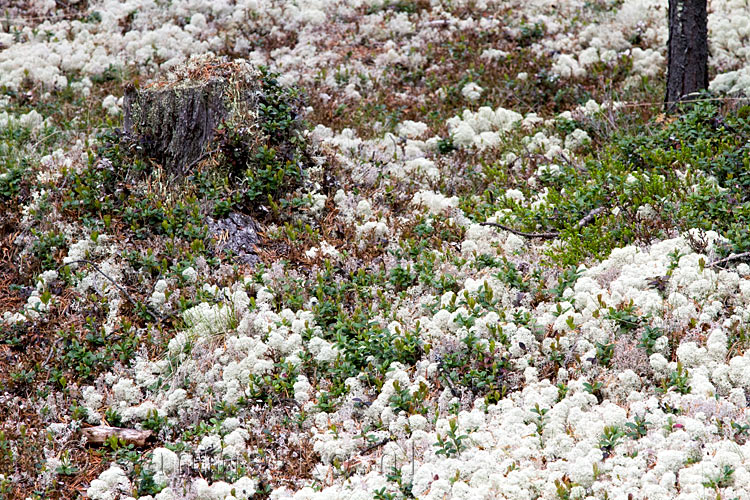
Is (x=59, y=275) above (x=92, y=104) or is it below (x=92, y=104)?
below

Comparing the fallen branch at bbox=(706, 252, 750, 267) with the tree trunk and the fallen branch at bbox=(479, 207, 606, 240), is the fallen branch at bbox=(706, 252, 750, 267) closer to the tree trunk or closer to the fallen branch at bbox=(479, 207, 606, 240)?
the fallen branch at bbox=(479, 207, 606, 240)

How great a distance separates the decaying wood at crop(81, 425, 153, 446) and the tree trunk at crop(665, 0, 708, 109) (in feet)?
25.4

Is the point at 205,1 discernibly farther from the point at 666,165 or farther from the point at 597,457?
the point at 597,457

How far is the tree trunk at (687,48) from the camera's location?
9031mm

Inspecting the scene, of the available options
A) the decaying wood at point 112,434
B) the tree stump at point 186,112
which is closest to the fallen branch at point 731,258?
the decaying wood at point 112,434

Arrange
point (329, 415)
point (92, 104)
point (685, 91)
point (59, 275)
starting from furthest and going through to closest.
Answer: point (92, 104)
point (685, 91)
point (59, 275)
point (329, 415)

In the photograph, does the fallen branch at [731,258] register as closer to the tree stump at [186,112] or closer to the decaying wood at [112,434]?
the decaying wood at [112,434]

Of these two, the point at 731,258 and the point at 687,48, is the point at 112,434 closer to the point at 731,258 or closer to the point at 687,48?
the point at 731,258

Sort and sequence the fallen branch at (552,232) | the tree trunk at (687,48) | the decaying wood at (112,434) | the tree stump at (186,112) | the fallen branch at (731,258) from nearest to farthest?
the decaying wood at (112,434)
the fallen branch at (731,258)
the fallen branch at (552,232)
the tree stump at (186,112)
the tree trunk at (687,48)

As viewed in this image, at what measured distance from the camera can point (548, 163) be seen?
8852mm

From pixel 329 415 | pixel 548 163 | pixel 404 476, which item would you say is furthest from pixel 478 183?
pixel 404 476

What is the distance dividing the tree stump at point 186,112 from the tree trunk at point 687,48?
18.4 ft

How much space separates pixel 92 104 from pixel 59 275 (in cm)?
479

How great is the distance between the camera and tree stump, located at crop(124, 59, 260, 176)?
8.02m
